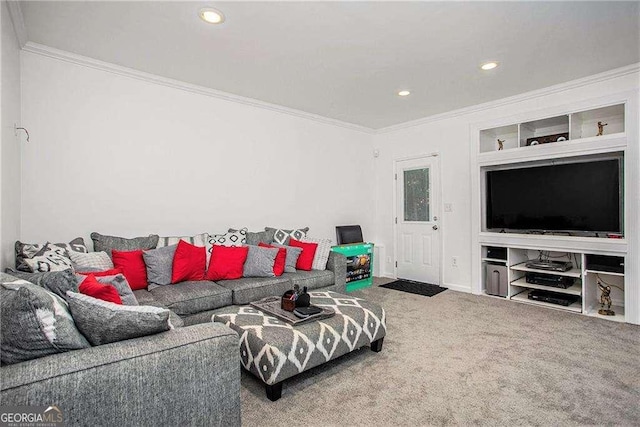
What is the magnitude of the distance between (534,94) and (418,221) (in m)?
2.23

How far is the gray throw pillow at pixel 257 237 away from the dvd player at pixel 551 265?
3.14 metres

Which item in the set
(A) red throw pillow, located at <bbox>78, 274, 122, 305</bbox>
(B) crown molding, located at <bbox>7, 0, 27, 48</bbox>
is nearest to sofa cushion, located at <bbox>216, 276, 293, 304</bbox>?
(A) red throw pillow, located at <bbox>78, 274, 122, 305</bbox>

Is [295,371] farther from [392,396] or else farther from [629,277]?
[629,277]

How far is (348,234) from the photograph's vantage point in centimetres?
519

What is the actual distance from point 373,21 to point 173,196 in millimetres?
2588

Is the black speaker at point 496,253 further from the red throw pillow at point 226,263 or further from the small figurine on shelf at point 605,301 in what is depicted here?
the red throw pillow at point 226,263

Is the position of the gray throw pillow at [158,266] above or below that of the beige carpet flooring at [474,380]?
above

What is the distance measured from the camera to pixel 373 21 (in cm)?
242

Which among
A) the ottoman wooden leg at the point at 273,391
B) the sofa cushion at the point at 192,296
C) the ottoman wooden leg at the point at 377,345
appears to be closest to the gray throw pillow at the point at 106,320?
the ottoman wooden leg at the point at 273,391

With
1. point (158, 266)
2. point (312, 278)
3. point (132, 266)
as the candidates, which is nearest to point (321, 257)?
point (312, 278)

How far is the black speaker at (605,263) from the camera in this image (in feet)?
10.9

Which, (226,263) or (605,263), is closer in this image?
(226,263)

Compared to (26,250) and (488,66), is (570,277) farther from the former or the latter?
(26,250)

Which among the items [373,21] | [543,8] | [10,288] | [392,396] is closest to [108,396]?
[10,288]
